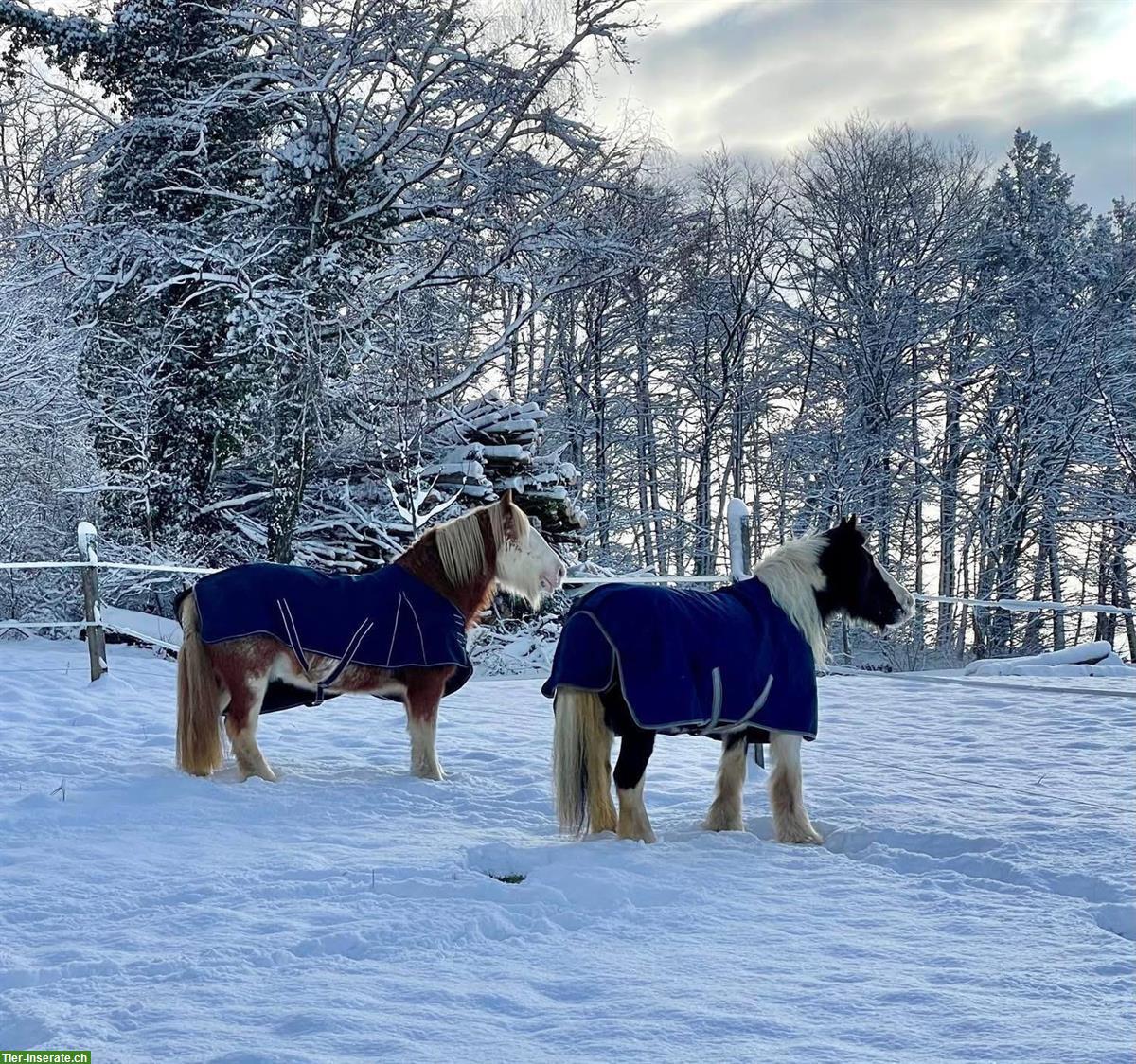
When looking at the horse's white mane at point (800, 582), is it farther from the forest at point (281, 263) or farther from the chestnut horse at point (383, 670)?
the forest at point (281, 263)

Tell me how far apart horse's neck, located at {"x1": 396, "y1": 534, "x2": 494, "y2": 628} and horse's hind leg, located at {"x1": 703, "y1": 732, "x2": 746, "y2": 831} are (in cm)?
190

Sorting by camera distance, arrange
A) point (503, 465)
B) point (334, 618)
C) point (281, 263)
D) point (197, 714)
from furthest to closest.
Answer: point (503, 465) → point (281, 263) → point (334, 618) → point (197, 714)

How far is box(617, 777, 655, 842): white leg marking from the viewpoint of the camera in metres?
4.41

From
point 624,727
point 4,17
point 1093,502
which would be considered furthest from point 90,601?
point 1093,502

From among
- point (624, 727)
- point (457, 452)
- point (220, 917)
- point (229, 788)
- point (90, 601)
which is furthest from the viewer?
point (457, 452)

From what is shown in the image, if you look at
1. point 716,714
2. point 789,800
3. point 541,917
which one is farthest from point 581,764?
point 541,917

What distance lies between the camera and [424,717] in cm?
580

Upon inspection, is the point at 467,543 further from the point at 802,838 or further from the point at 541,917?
the point at 541,917

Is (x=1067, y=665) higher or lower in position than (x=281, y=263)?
lower

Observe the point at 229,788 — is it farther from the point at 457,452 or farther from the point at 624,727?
the point at 457,452

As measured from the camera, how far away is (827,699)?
32.2 ft

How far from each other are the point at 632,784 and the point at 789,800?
709 millimetres

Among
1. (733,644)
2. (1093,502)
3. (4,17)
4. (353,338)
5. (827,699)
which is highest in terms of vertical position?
(4,17)

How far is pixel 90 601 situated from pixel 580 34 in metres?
10.3
